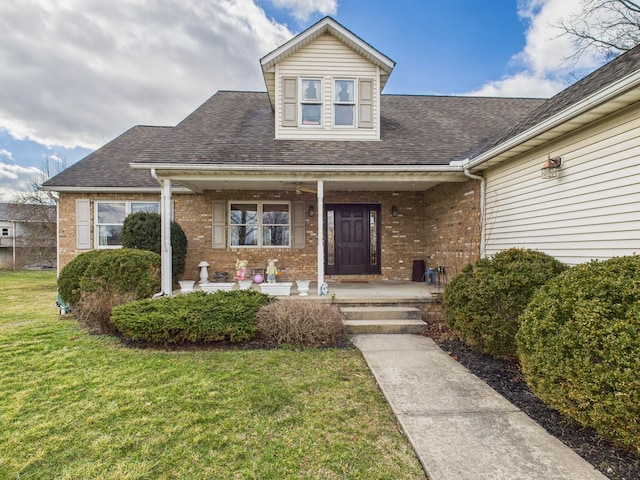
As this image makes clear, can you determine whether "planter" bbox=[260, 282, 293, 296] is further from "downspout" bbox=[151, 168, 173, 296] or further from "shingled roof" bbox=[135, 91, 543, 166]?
"shingled roof" bbox=[135, 91, 543, 166]

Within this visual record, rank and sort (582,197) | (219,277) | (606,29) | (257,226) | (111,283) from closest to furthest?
(582,197) < (111,283) < (219,277) < (257,226) < (606,29)

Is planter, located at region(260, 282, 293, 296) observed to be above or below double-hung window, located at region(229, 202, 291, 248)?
below

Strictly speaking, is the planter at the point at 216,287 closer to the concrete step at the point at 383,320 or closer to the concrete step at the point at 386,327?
the concrete step at the point at 383,320

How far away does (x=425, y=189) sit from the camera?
9523 millimetres

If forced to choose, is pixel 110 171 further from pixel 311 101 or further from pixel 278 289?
pixel 278 289

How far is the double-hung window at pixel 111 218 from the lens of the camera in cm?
1011

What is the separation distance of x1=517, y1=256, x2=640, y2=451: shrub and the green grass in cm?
145

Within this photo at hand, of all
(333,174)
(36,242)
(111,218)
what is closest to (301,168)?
(333,174)

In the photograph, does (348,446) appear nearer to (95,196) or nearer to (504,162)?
(504,162)

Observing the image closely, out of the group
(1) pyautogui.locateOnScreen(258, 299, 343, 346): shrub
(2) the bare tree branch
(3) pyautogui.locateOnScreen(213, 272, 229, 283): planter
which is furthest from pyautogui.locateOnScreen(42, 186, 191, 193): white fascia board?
(2) the bare tree branch

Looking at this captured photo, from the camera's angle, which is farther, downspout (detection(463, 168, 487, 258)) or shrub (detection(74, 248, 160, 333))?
downspout (detection(463, 168, 487, 258))

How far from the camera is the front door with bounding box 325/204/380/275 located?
32.3 ft

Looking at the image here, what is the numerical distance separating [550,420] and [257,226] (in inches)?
317

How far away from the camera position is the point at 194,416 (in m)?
3.04
